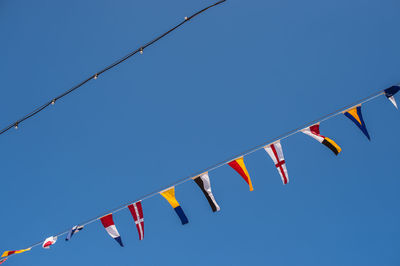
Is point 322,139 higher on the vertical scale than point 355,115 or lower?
lower

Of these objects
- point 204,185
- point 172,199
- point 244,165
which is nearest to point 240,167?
point 244,165

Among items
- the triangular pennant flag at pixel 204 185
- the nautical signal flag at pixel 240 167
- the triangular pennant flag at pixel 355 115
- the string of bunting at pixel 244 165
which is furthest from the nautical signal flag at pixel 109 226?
the triangular pennant flag at pixel 355 115

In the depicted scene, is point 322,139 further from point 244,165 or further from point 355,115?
point 244,165

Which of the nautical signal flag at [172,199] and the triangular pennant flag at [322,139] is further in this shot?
the nautical signal flag at [172,199]

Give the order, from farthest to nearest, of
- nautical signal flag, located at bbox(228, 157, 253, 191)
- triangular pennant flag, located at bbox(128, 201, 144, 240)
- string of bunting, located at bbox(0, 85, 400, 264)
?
triangular pennant flag, located at bbox(128, 201, 144, 240), nautical signal flag, located at bbox(228, 157, 253, 191), string of bunting, located at bbox(0, 85, 400, 264)

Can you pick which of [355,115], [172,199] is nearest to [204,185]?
[172,199]

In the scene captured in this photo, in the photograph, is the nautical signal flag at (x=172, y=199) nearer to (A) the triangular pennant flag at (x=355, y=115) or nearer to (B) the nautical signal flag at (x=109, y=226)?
A: (B) the nautical signal flag at (x=109, y=226)

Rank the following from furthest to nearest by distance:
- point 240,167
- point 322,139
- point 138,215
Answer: point 138,215 → point 240,167 → point 322,139

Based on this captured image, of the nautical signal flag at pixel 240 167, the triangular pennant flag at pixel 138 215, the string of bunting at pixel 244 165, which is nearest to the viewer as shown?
the string of bunting at pixel 244 165

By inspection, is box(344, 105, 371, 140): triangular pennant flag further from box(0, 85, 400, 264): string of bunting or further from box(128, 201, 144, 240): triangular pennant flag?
box(128, 201, 144, 240): triangular pennant flag

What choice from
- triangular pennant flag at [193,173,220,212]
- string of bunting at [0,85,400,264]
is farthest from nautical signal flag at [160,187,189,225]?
triangular pennant flag at [193,173,220,212]

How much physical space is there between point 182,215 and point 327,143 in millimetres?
1955

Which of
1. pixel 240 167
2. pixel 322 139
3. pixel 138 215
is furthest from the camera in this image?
pixel 138 215

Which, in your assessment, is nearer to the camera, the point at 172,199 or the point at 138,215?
the point at 172,199
